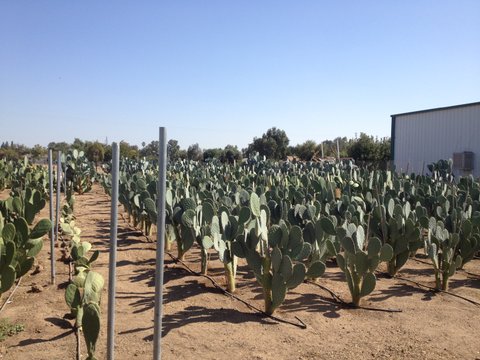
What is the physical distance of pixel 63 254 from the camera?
4996 mm

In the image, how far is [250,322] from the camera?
3.21 m

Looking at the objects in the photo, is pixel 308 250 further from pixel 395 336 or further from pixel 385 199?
pixel 385 199

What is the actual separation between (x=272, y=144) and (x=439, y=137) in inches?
926

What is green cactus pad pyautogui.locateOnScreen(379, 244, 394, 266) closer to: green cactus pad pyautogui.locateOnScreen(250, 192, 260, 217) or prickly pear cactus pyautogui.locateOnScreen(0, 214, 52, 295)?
green cactus pad pyautogui.locateOnScreen(250, 192, 260, 217)

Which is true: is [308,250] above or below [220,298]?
above

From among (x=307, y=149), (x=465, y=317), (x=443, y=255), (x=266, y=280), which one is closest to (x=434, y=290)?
(x=443, y=255)

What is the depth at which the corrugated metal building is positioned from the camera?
15305 millimetres

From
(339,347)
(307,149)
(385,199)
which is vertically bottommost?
(339,347)

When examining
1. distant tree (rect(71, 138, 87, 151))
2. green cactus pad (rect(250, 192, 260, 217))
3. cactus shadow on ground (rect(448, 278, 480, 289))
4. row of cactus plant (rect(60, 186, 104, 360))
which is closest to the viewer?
row of cactus plant (rect(60, 186, 104, 360))

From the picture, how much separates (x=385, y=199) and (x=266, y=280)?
2455mm

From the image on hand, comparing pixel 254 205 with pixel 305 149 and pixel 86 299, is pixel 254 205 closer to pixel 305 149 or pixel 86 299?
pixel 86 299

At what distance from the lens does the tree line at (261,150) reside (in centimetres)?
2869

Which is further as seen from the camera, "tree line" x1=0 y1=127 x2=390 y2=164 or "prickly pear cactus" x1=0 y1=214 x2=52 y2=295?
"tree line" x1=0 y1=127 x2=390 y2=164

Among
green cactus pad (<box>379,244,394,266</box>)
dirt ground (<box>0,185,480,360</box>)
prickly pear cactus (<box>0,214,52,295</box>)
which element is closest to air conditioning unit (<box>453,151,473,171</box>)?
dirt ground (<box>0,185,480,360</box>)
